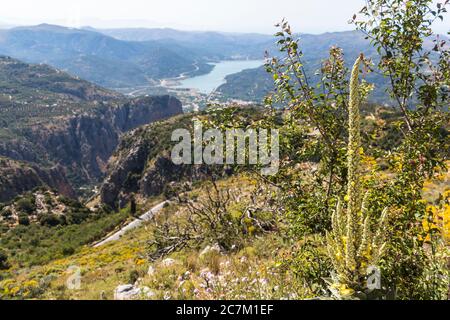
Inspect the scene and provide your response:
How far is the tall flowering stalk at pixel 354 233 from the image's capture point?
103 inches

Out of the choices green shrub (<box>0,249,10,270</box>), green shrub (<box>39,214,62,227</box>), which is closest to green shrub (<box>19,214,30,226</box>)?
green shrub (<box>39,214,62,227</box>)

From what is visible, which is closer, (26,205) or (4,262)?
(4,262)

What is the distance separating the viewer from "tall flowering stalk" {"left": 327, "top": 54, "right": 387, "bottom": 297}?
2.62 meters

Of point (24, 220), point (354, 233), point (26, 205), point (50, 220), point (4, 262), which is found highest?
point (354, 233)

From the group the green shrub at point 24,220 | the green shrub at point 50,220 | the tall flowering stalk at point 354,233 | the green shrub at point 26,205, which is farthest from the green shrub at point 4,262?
the tall flowering stalk at point 354,233

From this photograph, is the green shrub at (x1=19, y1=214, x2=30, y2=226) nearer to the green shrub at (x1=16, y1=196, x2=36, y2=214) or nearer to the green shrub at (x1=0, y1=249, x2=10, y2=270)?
the green shrub at (x1=16, y1=196, x2=36, y2=214)

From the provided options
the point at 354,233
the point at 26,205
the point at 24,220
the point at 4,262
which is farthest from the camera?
the point at 26,205

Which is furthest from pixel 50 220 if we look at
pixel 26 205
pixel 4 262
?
pixel 4 262

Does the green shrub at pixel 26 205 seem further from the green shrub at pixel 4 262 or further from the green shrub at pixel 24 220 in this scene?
the green shrub at pixel 4 262

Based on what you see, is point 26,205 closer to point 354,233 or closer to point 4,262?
point 4,262

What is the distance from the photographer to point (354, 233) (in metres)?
2.79

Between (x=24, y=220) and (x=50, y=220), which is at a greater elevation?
(x=24, y=220)
